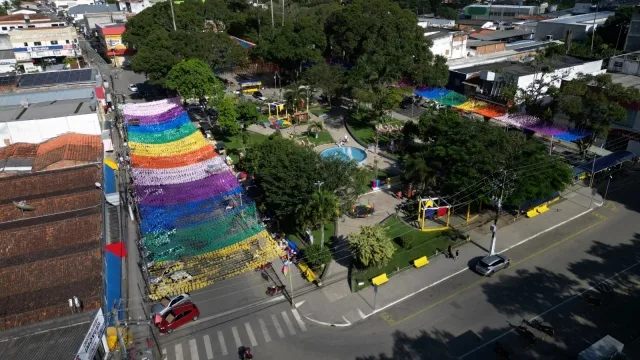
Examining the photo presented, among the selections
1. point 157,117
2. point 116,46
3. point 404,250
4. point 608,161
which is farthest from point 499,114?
point 116,46

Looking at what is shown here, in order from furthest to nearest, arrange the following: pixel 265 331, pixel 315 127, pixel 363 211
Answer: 1. pixel 315 127
2. pixel 363 211
3. pixel 265 331

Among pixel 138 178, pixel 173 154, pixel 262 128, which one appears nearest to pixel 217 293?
pixel 138 178

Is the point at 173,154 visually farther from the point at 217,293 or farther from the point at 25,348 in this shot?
the point at 25,348

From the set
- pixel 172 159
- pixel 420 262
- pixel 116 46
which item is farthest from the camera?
pixel 116 46

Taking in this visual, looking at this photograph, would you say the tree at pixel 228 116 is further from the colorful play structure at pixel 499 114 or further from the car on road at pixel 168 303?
the colorful play structure at pixel 499 114

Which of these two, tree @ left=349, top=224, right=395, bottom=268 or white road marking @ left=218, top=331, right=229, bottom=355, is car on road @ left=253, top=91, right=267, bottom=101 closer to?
tree @ left=349, top=224, right=395, bottom=268

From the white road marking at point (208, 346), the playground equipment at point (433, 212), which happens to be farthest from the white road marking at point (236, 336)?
the playground equipment at point (433, 212)

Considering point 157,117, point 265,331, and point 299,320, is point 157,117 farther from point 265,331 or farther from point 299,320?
point 299,320

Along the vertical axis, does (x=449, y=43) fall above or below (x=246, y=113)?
above
